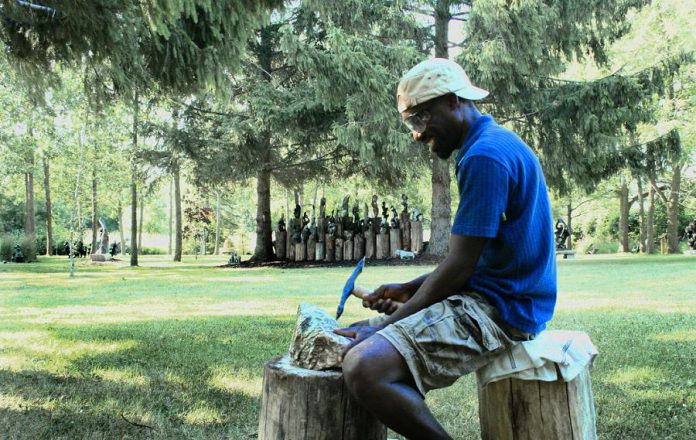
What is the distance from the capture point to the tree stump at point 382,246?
1969 centimetres

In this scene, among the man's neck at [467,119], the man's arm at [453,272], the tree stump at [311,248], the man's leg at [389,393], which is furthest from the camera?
the tree stump at [311,248]

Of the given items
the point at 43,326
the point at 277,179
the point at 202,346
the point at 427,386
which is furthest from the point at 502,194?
the point at 277,179

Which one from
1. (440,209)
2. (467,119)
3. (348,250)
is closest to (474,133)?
(467,119)

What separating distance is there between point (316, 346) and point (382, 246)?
17002mm

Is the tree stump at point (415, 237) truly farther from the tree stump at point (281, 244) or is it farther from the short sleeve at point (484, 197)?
the short sleeve at point (484, 197)

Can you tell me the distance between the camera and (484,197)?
7.77 ft

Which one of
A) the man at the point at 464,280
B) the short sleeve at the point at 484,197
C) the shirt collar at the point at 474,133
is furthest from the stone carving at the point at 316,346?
the shirt collar at the point at 474,133

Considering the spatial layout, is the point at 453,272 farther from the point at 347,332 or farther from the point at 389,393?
the point at 347,332

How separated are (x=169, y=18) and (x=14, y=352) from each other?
3939 millimetres

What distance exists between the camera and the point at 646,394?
444 centimetres

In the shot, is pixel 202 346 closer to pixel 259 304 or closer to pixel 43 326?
pixel 43 326

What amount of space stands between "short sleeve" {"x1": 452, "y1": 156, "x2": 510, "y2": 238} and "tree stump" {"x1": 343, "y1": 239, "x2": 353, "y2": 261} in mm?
17500

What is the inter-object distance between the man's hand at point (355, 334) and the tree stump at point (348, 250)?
1697cm

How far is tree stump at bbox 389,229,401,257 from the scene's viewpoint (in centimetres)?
1962
